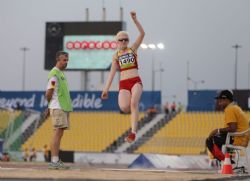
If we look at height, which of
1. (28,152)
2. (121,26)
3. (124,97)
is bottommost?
(28,152)

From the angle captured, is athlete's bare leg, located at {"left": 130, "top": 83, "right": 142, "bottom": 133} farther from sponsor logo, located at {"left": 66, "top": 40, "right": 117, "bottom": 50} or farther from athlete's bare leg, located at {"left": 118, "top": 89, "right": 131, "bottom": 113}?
sponsor logo, located at {"left": 66, "top": 40, "right": 117, "bottom": 50}

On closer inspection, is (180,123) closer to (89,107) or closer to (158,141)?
(158,141)

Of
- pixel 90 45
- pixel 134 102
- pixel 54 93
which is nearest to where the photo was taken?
pixel 134 102

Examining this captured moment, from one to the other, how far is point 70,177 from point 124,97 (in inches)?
122

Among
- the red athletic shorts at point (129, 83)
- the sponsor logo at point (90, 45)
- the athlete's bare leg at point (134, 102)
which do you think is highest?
the sponsor logo at point (90, 45)

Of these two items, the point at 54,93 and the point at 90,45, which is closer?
the point at 54,93

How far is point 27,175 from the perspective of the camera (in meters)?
10.0

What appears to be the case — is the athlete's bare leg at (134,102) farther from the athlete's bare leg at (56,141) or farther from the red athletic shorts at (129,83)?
the athlete's bare leg at (56,141)

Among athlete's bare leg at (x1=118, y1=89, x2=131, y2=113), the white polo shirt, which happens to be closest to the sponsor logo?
the white polo shirt

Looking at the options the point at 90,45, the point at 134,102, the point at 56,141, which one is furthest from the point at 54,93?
the point at 90,45

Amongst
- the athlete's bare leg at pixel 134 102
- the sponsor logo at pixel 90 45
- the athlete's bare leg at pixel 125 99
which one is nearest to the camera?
the athlete's bare leg at pixel 134 102

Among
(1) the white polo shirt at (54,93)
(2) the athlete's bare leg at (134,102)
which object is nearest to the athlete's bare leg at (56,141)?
(1) the white polo shirt at (54,93)

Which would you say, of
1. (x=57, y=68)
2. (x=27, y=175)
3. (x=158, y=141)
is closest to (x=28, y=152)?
(x=158, y=141)

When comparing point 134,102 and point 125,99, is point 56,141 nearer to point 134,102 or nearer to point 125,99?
point 125,99
